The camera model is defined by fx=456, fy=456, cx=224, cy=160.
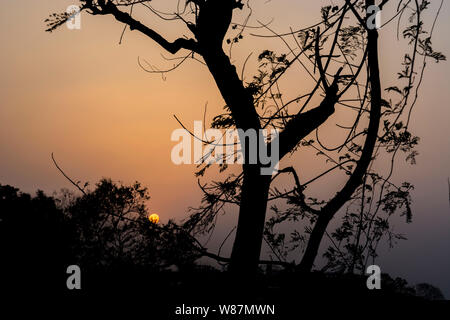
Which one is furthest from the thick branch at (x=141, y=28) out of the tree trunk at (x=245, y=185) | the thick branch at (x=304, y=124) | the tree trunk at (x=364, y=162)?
the tree trunk at (x=364, y=162)

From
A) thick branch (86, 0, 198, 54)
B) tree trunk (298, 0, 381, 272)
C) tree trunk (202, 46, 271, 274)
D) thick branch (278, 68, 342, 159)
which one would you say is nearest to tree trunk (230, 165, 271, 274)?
tree trunk (202, 46, 271, 274)

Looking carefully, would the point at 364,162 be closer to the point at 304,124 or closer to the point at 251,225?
the point at 304,124

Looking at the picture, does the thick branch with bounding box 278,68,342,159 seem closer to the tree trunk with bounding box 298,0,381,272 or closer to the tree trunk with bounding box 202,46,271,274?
the tree trunk with bounding box 202,46,271,274

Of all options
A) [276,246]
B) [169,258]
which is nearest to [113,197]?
[276,246]

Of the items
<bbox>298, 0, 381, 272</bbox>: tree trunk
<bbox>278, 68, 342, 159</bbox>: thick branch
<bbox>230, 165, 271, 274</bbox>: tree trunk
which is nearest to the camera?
<bbox>230, 165, 271, 274</bbox>: tree trunk

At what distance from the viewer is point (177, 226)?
6.24m

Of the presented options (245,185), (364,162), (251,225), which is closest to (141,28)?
(245,185)

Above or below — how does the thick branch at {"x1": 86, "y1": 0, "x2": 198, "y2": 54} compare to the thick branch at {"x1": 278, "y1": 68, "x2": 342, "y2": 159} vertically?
above

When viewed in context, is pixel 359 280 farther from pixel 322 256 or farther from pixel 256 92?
pixel 256 92

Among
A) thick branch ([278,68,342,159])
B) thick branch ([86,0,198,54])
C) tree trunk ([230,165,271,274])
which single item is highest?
thick branch ([86,0,198,54])

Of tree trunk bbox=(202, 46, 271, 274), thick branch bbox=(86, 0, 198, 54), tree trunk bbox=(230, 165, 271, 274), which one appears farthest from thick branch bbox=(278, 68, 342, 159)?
thick branch bbox=(86, 0, 198, 54)

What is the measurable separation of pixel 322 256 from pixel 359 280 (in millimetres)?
1814

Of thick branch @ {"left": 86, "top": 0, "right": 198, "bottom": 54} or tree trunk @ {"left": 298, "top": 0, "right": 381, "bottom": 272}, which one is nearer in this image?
thick branch @ {"left": 86, "top": 0, "right": 198, "bottom": 54}

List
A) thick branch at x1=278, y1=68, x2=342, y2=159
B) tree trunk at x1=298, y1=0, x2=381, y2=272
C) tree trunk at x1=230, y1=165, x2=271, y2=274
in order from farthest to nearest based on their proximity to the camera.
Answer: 1. tree trunk at x1=298, y1=0, x2=381, y2=272
2. thick branch at x1=278, y1=68, x2=342, y2=159
3. tree trunk at x1=230, y1=165, x2=271, y2=274
